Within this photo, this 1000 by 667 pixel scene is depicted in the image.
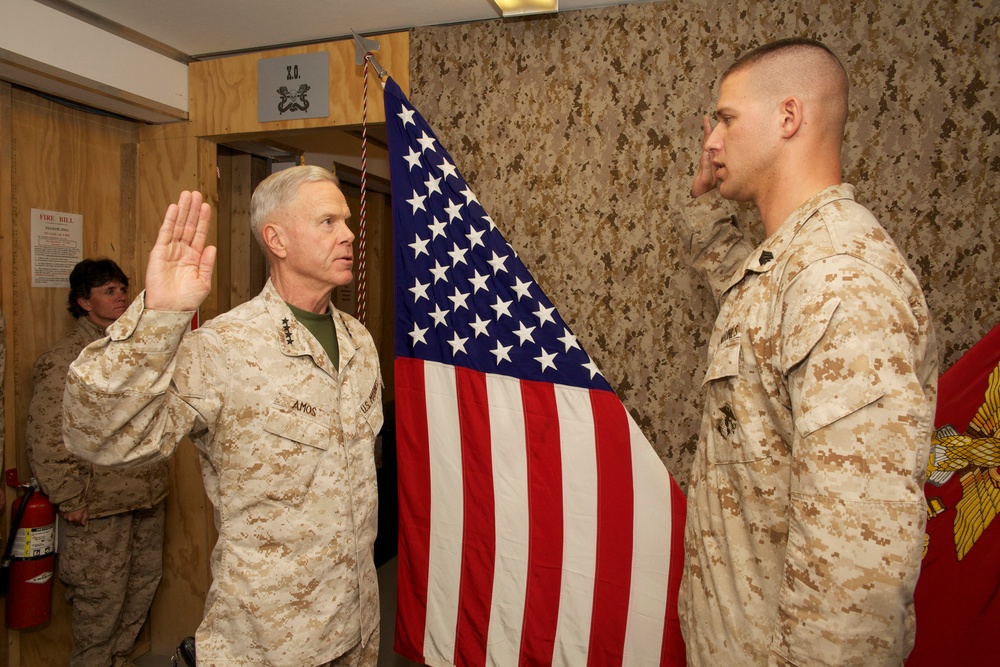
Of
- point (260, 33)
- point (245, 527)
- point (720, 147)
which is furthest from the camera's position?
point (260, 33)

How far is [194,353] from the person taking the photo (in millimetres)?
1338

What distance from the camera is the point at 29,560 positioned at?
7.44ft

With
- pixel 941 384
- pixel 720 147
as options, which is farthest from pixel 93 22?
pixel 941 384

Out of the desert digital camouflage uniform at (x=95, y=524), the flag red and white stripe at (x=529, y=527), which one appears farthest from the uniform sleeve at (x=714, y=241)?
the desert digital camouflage uniform at (x=95, y=524)

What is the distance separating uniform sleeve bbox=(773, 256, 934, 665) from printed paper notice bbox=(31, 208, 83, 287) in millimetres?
2821

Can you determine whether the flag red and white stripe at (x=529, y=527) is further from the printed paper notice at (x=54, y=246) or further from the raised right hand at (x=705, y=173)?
the printed paper notice at (x=54, y=246)

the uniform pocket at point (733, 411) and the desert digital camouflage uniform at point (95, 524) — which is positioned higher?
the uniform pocket at point (733, 411)

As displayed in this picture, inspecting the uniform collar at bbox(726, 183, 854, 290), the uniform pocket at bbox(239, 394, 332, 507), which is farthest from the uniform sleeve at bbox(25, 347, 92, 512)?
the uniform collar at bbox(726, 183, 854, 290)

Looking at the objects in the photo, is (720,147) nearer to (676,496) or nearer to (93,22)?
(676,496)

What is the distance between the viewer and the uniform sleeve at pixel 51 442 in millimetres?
2283

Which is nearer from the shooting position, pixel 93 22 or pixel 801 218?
pixel 801 218

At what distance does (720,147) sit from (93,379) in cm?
133

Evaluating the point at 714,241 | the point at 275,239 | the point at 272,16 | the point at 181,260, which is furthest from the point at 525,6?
the point at 181,260

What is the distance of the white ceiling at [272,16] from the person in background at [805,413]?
1.22 metres
